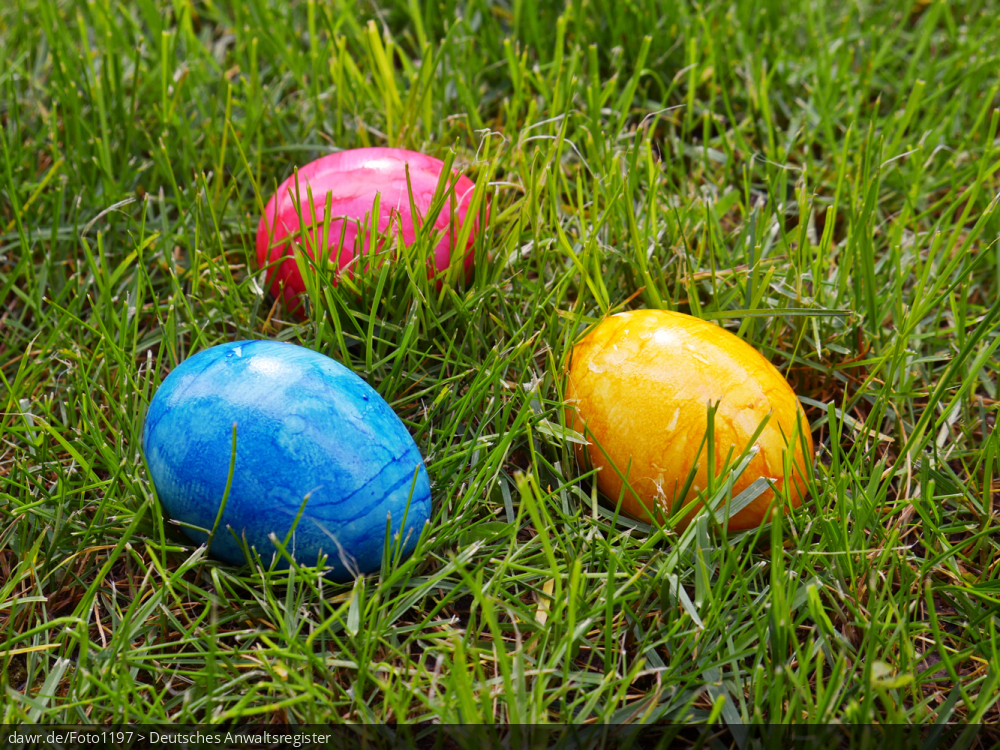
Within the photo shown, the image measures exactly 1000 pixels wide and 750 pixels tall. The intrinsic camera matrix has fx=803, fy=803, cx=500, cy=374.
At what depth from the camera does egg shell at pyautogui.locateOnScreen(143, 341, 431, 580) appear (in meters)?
1.34

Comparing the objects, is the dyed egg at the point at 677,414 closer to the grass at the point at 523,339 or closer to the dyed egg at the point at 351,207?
the grass at the point at 523,339

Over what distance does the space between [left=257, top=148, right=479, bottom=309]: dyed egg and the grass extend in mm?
77

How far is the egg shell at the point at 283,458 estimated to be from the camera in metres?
1.34

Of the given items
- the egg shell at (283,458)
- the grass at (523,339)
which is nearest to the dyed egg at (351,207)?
the grass at (523,339)

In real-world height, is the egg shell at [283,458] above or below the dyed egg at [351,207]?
below

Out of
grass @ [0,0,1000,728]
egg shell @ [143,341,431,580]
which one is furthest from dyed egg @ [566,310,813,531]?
egg shell @ [143,341,431,580]

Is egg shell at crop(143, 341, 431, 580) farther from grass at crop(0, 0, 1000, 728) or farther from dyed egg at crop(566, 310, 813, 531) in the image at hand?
dyed egg at crop(566, 310, 813, 531)

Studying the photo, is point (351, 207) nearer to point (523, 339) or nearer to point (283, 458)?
point (523, 339)

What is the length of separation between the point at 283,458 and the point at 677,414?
0.70m

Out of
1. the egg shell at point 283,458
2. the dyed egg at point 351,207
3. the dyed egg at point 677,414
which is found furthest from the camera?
the dyed egg at point 351,207

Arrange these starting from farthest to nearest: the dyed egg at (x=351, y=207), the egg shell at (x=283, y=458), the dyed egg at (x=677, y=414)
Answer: the dyed egg at (x=351, y=207) → the dyed egg at (x=677, y=414) → the egg shell at (x=283, y=458)

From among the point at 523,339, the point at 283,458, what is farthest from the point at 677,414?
the point at 283,458

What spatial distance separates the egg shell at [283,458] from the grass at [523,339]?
0.24 feet

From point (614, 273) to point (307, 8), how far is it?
155cm
